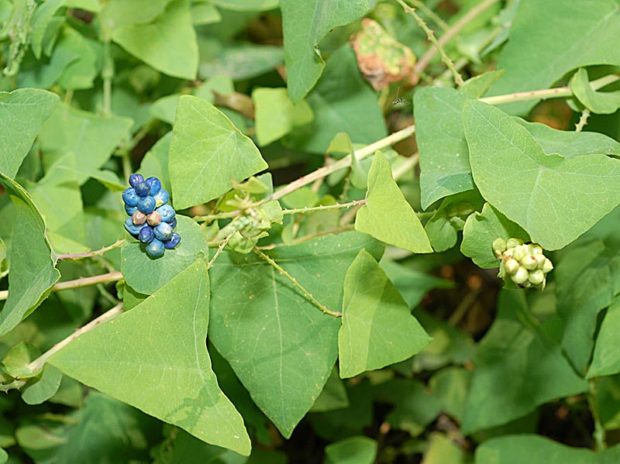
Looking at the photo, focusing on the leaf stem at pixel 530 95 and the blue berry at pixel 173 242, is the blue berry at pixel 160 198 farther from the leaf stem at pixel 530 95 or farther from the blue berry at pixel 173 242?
the leaf stem at pixel 530 95

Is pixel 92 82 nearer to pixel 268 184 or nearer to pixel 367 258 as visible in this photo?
pixel 268 184

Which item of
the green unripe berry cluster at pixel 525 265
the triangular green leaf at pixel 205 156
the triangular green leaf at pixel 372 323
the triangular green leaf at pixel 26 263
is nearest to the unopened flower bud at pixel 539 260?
the green unripe berry cluster at pixel 525 265

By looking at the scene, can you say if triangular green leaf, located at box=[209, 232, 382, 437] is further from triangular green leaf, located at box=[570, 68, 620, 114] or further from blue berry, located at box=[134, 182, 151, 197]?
triangular green leaf, located at box=[570, 68, 620, 114]

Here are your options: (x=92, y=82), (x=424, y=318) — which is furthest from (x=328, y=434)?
(x=92, y=82)

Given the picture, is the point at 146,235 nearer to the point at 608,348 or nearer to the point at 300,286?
the point at 300,286

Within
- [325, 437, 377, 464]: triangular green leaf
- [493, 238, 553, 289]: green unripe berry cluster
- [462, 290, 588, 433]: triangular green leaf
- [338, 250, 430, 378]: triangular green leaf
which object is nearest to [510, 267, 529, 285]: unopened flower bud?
[493, 238, 553, 289]: green unripe berry cluster

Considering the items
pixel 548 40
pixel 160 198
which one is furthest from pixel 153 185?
pixel 548 40
